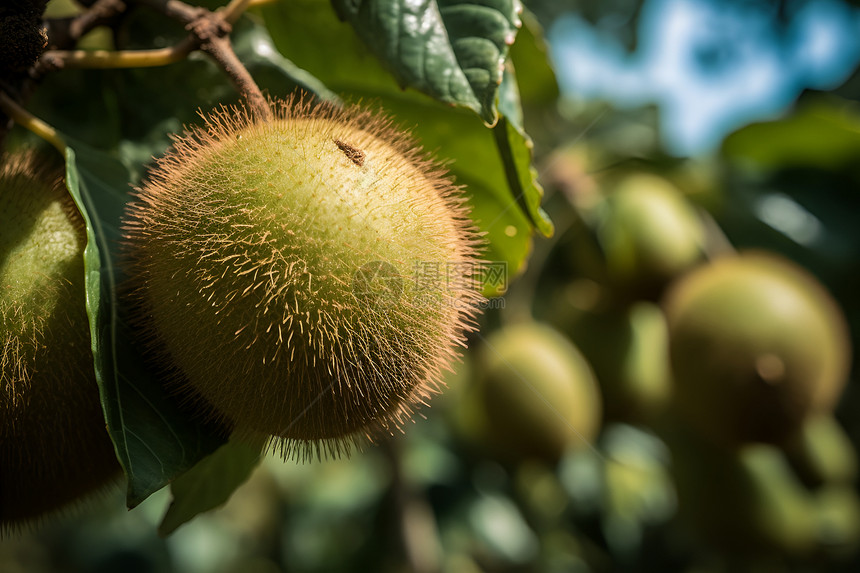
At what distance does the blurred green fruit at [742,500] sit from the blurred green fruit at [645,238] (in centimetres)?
71

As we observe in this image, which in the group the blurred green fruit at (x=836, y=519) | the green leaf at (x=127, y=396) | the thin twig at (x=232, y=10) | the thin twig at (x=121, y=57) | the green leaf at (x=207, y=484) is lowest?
the blurred green fruit at (x=836, y=519)

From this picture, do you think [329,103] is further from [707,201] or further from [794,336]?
[707,201]

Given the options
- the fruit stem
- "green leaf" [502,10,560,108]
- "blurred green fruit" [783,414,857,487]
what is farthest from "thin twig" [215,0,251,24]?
"blurred green fruit" [783,414,857,487]

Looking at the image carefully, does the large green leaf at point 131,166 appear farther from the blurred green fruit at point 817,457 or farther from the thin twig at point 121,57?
the blurred green fruit at point 817,457

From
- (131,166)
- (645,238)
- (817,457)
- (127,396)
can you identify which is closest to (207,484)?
(127,396)

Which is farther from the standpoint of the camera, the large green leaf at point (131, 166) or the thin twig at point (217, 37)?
the thin twig at point (217, 37)

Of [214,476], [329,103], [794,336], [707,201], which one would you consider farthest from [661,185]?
[214,476]

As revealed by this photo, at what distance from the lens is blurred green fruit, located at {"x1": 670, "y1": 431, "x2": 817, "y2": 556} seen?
2.46m

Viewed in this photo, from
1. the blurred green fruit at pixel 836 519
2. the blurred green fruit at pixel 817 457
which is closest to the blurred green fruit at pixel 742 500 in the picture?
the blurred green fruit at pixel 817 457

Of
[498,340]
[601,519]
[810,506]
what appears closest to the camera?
[498,340]

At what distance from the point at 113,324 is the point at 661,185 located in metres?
2.13

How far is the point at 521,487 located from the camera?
3117 millimetres

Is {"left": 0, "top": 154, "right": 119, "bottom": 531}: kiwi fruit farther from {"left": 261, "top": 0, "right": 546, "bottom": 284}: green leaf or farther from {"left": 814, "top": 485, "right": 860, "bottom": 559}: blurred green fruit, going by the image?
{"left": 814, "top": 485, "right": 860, "bottom": 559}: blurred green fruit

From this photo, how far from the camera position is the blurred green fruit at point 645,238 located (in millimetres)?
2262
